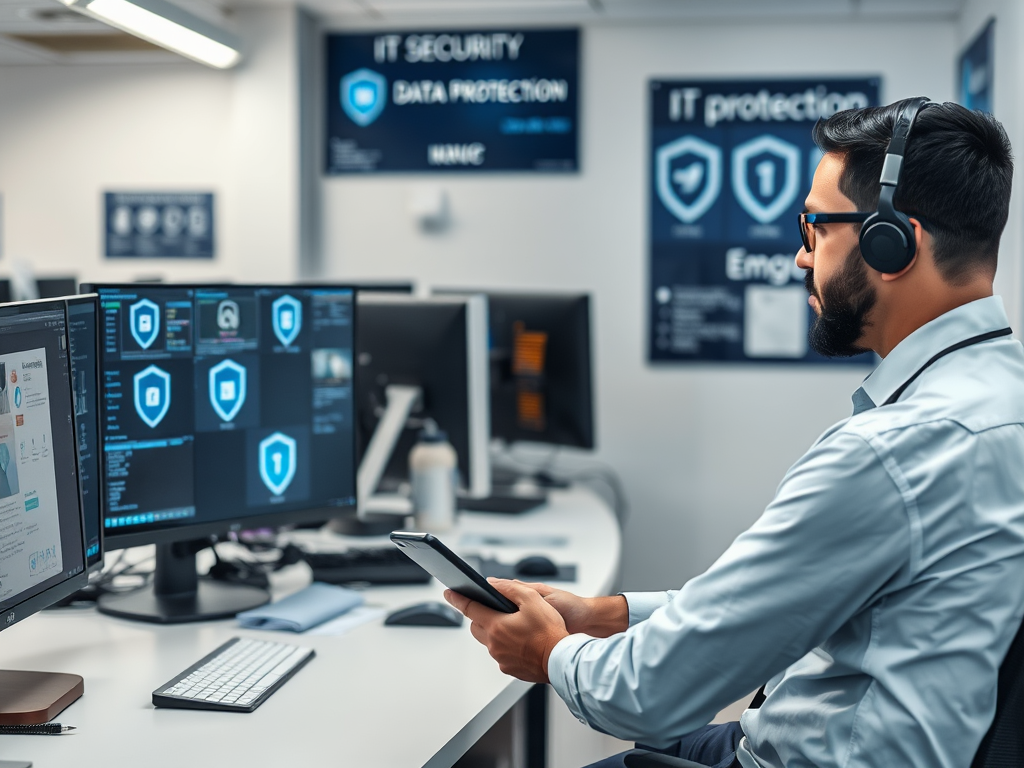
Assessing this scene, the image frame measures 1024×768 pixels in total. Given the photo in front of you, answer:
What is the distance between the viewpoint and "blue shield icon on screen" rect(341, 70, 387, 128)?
408cm

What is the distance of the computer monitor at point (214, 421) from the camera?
5.26 feet

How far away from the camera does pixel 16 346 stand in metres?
1.19

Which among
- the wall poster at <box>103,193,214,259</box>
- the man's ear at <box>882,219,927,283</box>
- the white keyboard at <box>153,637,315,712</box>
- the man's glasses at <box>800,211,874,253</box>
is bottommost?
the white keyboard at <box>153,637,315,712</box>

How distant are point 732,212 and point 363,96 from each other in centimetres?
152

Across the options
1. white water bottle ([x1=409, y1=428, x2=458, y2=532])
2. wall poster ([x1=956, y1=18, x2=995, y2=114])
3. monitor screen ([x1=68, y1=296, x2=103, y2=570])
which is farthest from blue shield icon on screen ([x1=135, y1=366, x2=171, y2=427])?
wall poster ([x1=956, y1=18, x2=995, y2=114])

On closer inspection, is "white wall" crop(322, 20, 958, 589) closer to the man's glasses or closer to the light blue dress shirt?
the man's glasses

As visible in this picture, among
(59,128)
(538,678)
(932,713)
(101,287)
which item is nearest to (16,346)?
(101,287)

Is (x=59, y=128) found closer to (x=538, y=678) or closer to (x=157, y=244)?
(x=157, y=244)

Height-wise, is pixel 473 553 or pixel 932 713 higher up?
pixel 932 713

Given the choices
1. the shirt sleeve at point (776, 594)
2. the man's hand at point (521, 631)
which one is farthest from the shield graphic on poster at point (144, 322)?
the shirt sleeve at point (776, 594)

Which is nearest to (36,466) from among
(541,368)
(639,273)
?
(541,368)

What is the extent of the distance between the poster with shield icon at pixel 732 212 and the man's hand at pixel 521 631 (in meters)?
2.76

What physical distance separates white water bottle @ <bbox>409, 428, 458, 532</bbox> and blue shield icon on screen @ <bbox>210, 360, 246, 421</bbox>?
66cm

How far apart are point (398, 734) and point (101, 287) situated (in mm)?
823
